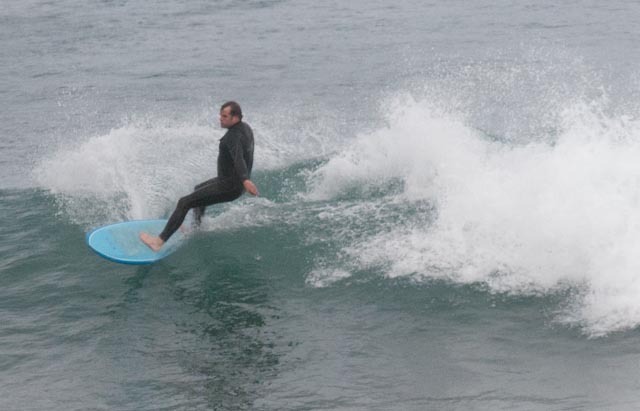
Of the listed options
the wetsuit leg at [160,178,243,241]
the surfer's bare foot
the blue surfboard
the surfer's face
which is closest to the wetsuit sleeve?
the surfer's face

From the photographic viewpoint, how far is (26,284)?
41.5 feet

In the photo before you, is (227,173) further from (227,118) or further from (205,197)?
(227,118)

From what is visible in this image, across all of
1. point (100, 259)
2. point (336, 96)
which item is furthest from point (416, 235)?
point (336, 96)

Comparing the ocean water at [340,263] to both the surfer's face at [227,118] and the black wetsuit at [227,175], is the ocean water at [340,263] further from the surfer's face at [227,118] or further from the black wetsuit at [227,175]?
the surfer's face at [227,118]

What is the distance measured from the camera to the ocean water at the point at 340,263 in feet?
32.1

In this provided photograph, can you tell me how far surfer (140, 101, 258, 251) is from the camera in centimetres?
1204

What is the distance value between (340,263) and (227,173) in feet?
6.14

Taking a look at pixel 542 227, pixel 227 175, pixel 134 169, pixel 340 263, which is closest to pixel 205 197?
pixel 227 175

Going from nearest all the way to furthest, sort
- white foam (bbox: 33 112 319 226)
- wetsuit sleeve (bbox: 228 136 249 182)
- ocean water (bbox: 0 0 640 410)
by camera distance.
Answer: ocean water (bbox: 0 0 640 410) → wetsuit sleeve (bbox: 228 136 249 182) → white foam (bbox: 33 112 319 226)

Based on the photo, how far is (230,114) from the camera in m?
12.0

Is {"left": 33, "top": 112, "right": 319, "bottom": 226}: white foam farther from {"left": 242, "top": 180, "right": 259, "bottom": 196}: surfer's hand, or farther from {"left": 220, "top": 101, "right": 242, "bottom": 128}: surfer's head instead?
{"left": 242, "top": 180, "right": 259, "bottom": 196}: surfer's hand

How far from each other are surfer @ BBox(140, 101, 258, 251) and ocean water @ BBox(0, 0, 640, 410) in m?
0.65

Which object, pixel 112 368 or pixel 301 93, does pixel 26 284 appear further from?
pixel 301 93

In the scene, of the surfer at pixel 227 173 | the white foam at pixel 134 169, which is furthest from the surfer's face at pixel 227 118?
the white foam at pixel 134 169
